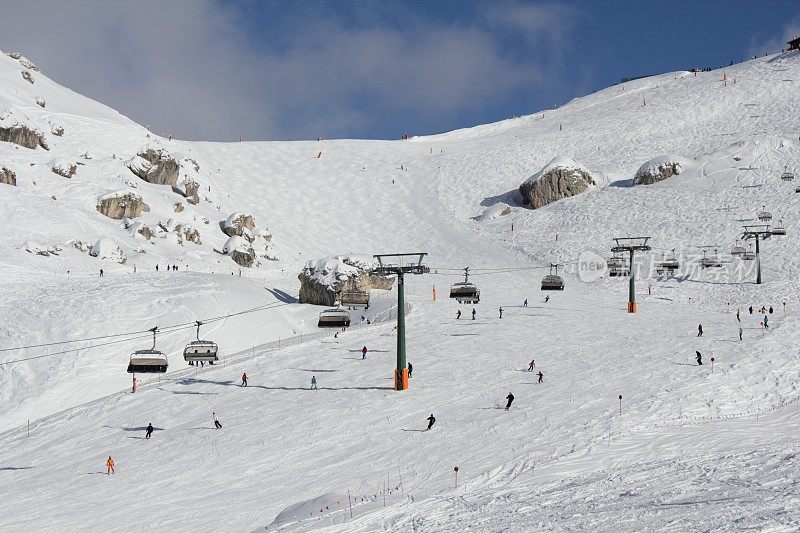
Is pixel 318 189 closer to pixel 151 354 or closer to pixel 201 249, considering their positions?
pixel 201 249

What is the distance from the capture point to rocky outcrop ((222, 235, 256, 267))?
68.2m

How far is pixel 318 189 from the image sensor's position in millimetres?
95562

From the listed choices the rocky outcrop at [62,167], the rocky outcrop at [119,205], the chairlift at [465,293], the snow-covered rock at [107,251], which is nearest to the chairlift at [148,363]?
the chairlift at [465,293]

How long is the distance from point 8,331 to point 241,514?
3142cm

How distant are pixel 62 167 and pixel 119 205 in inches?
355

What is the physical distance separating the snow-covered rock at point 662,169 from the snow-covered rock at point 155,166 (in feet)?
166

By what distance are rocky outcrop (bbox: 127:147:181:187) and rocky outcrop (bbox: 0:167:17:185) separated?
1371 centimetres

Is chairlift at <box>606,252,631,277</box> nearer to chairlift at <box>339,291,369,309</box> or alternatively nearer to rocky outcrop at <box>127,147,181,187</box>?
chairlift at <box>339,291,369,309</box>

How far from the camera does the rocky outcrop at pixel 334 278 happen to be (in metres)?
54.1

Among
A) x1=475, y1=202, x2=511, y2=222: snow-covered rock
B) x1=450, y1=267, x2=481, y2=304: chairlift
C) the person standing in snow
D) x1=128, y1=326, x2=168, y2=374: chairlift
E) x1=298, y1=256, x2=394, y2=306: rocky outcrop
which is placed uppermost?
x1=475, y1=202, x2=511, y2=222: snow-covered rock

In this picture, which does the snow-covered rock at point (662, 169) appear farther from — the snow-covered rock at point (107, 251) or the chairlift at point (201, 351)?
the chairlift at point (201, 351)

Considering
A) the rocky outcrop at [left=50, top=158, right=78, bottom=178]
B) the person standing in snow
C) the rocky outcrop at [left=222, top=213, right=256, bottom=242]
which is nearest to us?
the person standing in snow

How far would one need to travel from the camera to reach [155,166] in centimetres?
7994

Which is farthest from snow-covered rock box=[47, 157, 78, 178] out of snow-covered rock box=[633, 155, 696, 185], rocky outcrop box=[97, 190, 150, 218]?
snow-covered rock box=[633, 155, 696, 185]
